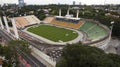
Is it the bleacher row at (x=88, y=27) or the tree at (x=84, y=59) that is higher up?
the tree at (x=84, y=59)

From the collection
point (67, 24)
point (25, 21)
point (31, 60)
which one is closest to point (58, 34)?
point (67, 24)

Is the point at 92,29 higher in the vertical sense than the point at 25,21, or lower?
lower

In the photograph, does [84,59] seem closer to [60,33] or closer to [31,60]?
[31,60]

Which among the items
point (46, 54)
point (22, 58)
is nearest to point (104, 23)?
point (46, 54)

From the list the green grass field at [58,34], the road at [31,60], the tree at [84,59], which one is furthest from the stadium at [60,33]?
the tree at [84,59]

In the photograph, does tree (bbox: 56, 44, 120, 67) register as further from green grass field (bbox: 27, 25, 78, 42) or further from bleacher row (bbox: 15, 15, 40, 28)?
bleacher row (bbox: 15, 15, 40, 28)

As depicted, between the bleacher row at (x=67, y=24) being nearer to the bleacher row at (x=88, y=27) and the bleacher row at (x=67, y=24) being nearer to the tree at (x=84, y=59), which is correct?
the bleacher row at (x=88, y=27)
